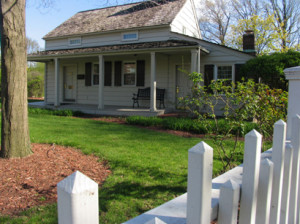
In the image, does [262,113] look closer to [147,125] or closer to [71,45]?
[147,125]

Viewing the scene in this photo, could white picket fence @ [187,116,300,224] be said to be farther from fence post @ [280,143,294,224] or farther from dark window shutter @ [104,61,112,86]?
dark window shutter @ [104,61,112,86]

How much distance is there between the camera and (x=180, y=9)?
15.8 meters

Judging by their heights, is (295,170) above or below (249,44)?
below

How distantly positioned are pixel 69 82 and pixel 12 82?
1520 cm

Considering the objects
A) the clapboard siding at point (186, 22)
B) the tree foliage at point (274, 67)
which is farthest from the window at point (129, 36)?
the tree foliage at point (274, 67)

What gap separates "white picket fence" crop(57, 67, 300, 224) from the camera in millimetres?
783

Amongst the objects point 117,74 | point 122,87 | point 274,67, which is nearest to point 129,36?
point 117,74

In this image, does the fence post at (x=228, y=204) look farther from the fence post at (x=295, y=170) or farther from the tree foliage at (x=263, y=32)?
the tree foliage at (x=263, y=32)

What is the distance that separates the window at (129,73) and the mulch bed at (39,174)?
11.4 metres

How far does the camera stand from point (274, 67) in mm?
10953

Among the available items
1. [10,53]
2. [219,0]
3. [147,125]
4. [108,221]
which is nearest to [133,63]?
[147,125]

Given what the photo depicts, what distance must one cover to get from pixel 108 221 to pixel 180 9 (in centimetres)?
1526

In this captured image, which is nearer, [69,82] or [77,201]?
[77,201]

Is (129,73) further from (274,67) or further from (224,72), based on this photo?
(274,67)
